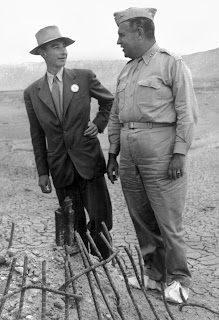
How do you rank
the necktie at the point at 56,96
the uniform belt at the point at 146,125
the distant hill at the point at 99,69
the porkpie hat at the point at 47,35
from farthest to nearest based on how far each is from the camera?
the distant hill at the point at 99,69 < the necktie at the point at 56,96 < the porkpie hat at the point at 47,35 < the uniform belt at the point at 146,125

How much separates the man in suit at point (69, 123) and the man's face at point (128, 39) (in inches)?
19.3

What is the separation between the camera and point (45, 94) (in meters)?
3.64

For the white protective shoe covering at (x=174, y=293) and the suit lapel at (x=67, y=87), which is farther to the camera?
the suit lapel at (x=67, y=87)

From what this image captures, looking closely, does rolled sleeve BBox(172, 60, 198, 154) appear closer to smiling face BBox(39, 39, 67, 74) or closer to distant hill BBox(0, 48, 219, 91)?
smiling face BBox(39, 39, 67, 74)

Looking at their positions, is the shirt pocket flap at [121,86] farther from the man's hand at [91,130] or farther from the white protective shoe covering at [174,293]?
the white protective shoe covering at [174,293]

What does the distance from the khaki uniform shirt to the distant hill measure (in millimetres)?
23849

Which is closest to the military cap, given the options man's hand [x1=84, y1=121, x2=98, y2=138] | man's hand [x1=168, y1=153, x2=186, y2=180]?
man's hand [x1=84, y1=121, x2=98, y2=138]

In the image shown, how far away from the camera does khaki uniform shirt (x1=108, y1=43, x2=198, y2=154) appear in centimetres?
318

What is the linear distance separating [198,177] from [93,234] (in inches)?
167

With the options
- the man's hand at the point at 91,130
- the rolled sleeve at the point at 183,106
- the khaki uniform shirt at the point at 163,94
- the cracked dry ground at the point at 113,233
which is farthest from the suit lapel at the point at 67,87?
the cracked dry ground at the point at 113,233

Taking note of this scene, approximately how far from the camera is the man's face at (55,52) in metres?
3.58

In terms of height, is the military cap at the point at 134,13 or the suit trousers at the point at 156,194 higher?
the military cap at the point at 134,13

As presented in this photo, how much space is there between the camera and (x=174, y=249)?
3389 mm

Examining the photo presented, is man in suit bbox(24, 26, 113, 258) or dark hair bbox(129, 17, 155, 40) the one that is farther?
man in suit bbox(24, 26, 113, 258)
